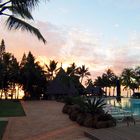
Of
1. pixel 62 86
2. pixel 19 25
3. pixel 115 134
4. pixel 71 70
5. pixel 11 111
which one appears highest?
pixel 71 70

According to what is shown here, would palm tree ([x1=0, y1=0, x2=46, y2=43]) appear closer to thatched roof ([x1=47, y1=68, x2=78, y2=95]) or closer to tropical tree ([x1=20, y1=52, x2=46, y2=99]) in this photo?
thatched roof ([x1=47, y1=68, x2=78, y2=95])

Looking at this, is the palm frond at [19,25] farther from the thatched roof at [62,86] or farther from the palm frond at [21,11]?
the thatched roof at [62,86]

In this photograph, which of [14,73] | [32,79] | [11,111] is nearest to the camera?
[11,111]

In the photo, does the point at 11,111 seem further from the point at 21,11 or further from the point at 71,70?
the point at 71,70

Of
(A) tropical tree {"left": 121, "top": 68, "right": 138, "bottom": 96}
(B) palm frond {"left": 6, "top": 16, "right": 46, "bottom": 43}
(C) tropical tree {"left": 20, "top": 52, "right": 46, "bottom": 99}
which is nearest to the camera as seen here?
(B) palm frond {"left": 6, "top": 16, "right": 46, "bottom": 43}

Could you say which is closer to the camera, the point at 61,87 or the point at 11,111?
the point at 11,111

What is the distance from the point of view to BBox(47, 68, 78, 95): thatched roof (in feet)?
183

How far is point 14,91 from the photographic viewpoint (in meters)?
70.7

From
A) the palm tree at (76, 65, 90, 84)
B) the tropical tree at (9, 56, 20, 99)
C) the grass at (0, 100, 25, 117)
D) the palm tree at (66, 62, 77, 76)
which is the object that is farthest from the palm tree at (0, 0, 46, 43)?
the palm tree at (76, 65, 90, 84)

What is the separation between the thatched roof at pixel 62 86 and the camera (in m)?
55.8

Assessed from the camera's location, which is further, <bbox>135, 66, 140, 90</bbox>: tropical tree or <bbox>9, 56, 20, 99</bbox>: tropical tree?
<bbox>135, 66, 140, 90</bbox>: tropical tree

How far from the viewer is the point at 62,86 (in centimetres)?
5806

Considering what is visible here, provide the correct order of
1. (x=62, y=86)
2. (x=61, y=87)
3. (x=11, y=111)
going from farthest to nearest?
(x=61, y=87) → (x=62, y=86) → (x=11, y=111)

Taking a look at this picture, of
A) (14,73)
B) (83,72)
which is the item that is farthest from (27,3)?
(83,72)
